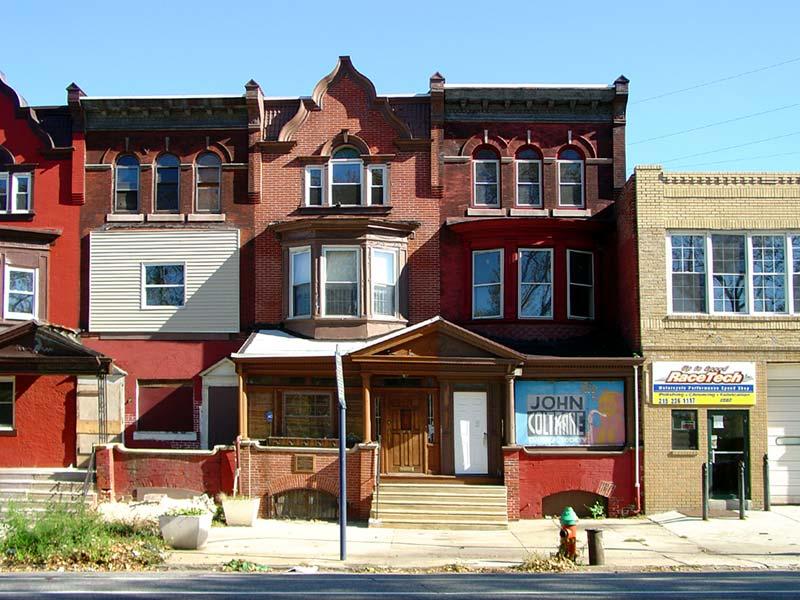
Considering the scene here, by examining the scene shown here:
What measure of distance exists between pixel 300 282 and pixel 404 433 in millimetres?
4749

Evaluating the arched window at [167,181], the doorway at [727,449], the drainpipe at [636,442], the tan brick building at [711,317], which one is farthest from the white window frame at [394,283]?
the doorway at [727,449]

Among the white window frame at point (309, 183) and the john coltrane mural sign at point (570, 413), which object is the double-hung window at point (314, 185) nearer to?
the white window frame at point (309, 183)

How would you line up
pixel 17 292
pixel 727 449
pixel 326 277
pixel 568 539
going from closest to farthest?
pixel 568 539 → pixel 727 449 → pixel 326 277 → pixel 17 292

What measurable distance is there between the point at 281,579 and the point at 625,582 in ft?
17.0

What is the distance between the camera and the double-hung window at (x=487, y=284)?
79.6 feet

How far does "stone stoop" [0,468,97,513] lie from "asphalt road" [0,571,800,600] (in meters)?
6.93

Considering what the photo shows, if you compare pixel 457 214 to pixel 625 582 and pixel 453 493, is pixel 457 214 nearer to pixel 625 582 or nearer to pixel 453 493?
pixel 453 493

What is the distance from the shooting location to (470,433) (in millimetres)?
22562

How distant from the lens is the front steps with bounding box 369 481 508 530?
20281 mm

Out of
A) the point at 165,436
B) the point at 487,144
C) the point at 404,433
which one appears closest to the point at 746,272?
the point at 487,144

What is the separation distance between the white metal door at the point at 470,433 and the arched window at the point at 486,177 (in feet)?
17.7

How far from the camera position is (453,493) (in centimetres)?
2102

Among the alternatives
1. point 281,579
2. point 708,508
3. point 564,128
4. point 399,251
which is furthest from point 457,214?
point 281,579

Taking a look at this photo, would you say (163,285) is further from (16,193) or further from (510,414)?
(510,414)
